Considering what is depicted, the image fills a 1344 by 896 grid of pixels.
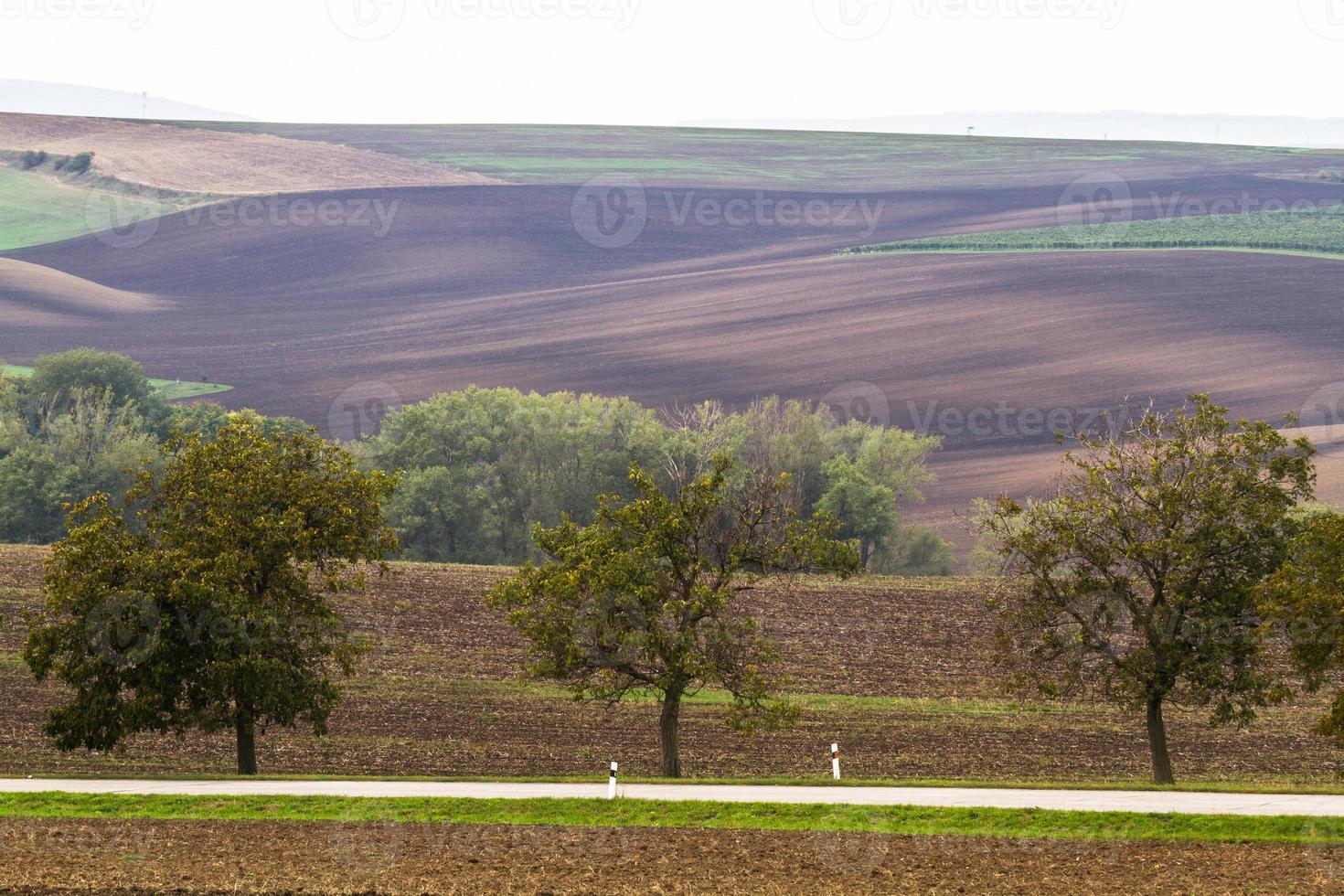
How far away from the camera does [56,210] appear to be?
159250mm

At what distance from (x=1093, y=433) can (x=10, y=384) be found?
234 feet

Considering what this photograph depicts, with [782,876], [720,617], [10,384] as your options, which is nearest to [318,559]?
[720,617]

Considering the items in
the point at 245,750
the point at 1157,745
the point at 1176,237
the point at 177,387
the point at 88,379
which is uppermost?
the point at 1176,237

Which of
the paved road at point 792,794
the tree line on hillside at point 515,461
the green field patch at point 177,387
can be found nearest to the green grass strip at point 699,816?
the paved road at point 792,794

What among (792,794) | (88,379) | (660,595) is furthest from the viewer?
(88,379)

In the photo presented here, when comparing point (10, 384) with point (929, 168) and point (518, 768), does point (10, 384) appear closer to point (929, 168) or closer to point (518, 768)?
point (518, 768)

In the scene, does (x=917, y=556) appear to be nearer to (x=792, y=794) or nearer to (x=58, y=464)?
(x=58, y=464)

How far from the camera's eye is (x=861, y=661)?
162 ft

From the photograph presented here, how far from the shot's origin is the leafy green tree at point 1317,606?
24.5 m

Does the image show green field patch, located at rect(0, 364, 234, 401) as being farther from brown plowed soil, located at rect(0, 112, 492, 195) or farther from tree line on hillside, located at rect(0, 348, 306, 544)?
brown plowed soil, located at rect(0, 112, 492, 195)

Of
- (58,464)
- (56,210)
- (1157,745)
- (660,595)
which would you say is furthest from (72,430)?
(56,210)

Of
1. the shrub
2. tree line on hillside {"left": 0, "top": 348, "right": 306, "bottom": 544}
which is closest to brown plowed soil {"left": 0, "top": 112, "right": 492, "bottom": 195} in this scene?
the shrub

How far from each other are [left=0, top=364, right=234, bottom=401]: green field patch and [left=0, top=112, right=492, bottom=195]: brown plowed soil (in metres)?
48.4

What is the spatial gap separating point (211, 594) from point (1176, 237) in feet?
432
